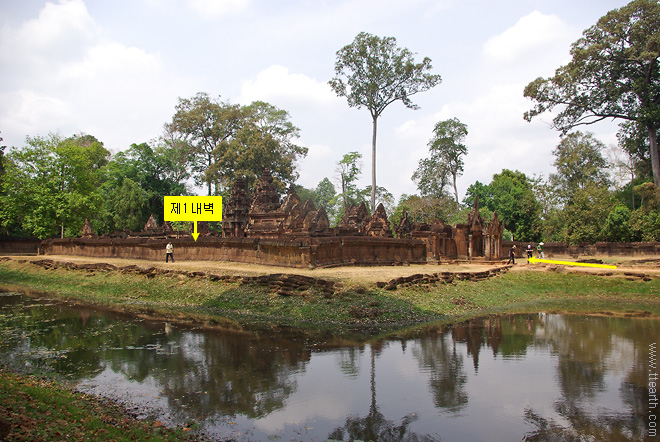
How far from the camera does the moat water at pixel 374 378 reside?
6.32 metres

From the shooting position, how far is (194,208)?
22109 mm

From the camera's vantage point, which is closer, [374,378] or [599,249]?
[374,378]

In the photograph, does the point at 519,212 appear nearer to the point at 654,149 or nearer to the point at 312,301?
the point at 654,149

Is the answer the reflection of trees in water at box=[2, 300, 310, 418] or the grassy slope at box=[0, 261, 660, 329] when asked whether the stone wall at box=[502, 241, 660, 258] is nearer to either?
the grassy slope at box=[0, 261, 660, 329]

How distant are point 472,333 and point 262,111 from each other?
42.5 metres

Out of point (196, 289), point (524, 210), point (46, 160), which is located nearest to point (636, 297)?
point (196, 289)

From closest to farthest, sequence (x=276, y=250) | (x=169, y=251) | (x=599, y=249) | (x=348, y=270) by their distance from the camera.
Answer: (x=348, y=270)
(x=276, y=250)
(x=169, y=251)
(x=599, y=249)

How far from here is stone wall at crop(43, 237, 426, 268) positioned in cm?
1766

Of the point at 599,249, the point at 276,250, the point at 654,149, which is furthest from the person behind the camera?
the point at 654,149

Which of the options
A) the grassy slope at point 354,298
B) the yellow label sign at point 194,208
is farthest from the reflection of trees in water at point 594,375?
the yellow label sign at point 194,208

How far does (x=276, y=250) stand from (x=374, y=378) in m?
10.4

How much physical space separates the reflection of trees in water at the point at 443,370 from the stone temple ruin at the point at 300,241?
7.44 m

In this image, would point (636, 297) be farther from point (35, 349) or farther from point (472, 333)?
point (35, 349)

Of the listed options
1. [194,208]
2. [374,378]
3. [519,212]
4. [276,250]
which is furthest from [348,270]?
[519,212]
